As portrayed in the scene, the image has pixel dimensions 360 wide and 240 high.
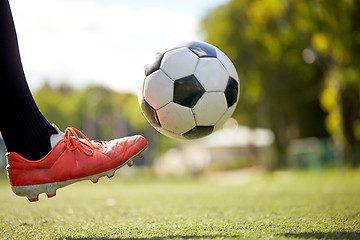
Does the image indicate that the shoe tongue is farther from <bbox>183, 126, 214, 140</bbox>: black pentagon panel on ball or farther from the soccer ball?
<bbox>183, 126, 214, 140</bbox>: black pentagon panel on ball

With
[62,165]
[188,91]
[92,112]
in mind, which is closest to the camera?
[62,165]

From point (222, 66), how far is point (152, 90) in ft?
1.80

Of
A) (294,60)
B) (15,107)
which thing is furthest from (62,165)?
(294,60)

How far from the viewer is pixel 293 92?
70.1ft

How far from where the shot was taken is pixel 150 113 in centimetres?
284

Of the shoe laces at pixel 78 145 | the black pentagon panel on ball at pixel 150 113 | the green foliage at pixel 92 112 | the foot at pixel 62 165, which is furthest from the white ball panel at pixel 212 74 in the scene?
the green foliage at pixel 92 112

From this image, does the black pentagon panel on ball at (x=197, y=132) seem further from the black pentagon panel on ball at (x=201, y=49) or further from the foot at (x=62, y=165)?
the foot at (x=62, y=165)

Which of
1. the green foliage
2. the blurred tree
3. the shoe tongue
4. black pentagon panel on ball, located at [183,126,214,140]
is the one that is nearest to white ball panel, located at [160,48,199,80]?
black pentagon panel on ball, located at [183,126,214,140]

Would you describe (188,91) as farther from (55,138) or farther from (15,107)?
(15,107)

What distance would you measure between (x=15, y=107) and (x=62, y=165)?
0.42m

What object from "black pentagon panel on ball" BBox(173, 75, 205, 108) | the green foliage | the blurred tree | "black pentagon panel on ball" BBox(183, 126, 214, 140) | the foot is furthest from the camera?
the green foliage

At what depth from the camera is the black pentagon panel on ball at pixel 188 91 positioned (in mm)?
2727

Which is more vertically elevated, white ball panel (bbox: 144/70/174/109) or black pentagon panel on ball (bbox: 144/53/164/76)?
black pentagon panel on ball (bbox: 144/53/164/76)

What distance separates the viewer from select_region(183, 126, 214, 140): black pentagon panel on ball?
2.84m
